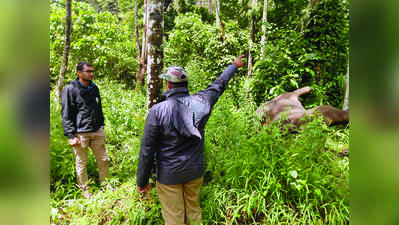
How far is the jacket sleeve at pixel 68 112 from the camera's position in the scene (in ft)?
6.39

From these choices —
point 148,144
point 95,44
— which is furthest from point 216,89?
point 95,44

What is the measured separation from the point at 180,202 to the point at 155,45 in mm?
1660

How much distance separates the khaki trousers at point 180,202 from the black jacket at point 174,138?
0.11m

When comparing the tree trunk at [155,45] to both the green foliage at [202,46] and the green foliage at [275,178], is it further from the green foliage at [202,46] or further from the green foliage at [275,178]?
the green foliage at [275,178]

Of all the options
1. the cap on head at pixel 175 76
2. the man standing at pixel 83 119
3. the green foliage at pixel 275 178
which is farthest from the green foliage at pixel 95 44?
the green foliage at pixel 275 178

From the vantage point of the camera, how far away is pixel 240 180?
220cm

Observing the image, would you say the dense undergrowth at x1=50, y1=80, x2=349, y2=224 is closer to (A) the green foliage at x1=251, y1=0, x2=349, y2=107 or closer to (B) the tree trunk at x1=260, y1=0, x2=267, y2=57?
(A) the green foliage at x1=251, y1=0, x2=349, y2=107

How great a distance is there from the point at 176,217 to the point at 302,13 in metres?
2.93

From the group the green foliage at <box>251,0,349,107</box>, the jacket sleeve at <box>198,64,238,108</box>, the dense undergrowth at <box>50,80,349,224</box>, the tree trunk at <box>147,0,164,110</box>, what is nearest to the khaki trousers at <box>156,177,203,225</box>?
the dense undergrowth at <box>50,80,349,224</box>

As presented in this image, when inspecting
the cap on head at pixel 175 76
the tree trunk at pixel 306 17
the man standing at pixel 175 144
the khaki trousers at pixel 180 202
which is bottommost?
the khaki trousers at pixel 180 202
